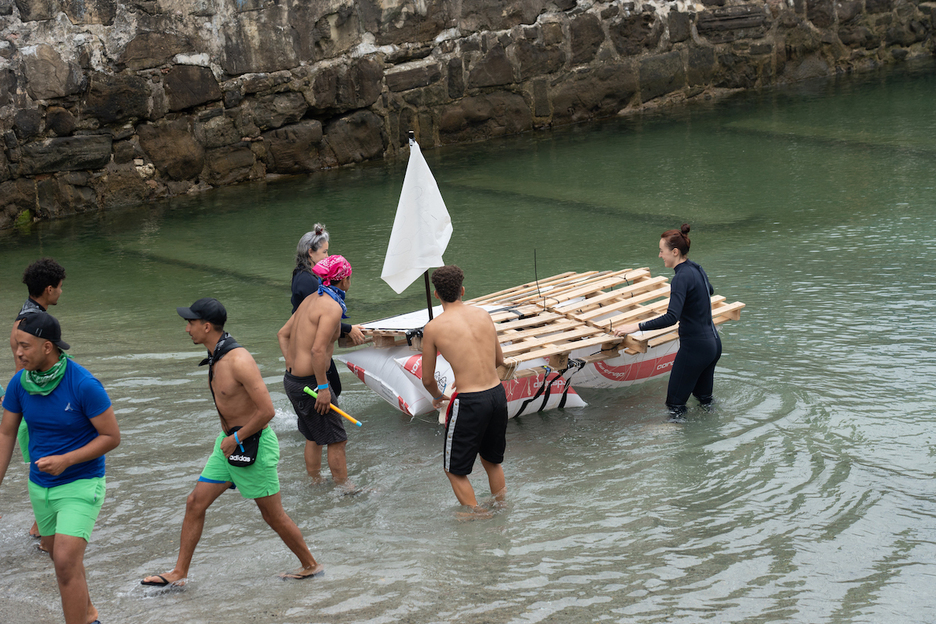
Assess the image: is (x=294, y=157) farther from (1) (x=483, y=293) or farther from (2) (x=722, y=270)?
(2) (x=722, y=270)

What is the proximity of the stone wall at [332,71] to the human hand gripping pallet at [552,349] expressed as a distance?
302 inches

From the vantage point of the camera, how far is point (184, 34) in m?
12.2

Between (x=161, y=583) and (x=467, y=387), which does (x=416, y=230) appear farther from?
(x=161, y=583)

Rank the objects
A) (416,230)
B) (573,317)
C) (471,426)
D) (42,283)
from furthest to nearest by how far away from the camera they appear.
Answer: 1. (573,317)
2. (416,230)
3. (471,426)
4. (42,283)

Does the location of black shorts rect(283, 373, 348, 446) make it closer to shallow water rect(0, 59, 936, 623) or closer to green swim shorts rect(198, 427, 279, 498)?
shallow water rect(0, 59, 936, 623)

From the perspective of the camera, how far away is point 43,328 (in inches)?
143

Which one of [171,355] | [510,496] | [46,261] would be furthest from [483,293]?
[46,261]

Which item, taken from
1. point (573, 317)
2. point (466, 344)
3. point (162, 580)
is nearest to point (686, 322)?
point (573, 317)

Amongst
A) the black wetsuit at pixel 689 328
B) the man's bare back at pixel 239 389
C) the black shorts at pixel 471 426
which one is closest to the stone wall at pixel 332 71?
the black wetsuit at pixel 689 328

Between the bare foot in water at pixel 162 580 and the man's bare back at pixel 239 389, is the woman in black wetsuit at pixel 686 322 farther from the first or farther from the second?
the bare foot in water at pixel 162 580

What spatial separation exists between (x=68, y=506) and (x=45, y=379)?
21.3 inches

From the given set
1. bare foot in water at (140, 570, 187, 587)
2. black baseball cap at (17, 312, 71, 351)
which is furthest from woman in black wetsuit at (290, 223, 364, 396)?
black baseball cap at (17, 312, 71, 351)

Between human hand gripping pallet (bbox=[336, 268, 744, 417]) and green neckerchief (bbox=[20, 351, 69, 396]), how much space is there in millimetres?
2309

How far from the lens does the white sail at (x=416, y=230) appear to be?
5465 mm
